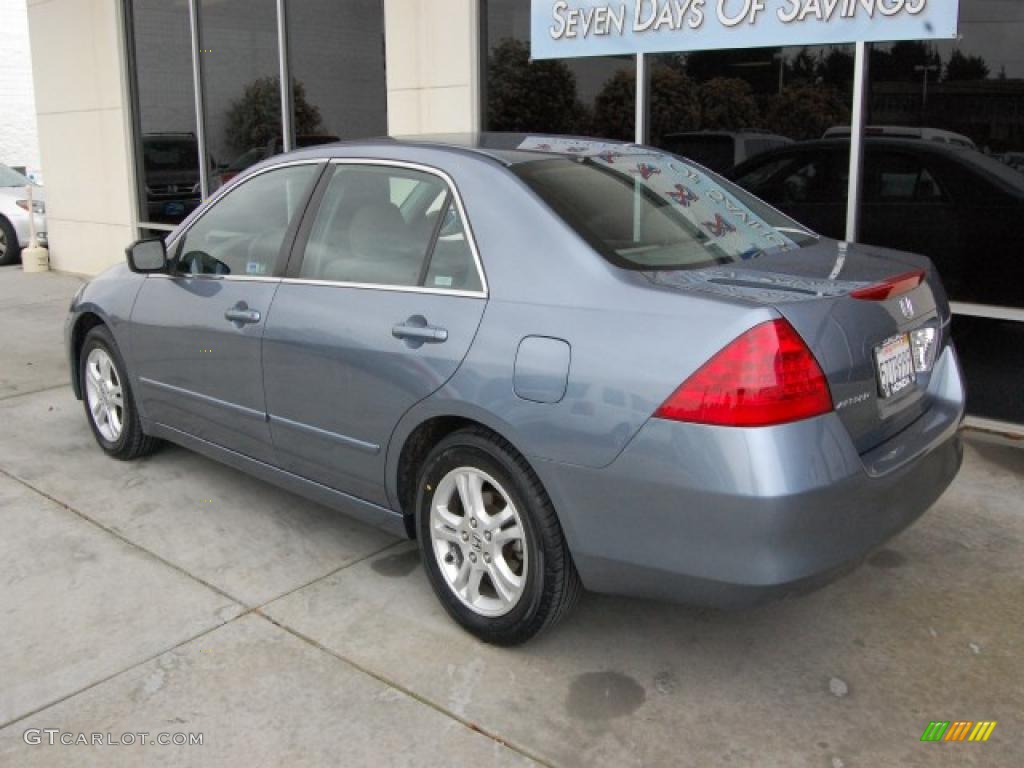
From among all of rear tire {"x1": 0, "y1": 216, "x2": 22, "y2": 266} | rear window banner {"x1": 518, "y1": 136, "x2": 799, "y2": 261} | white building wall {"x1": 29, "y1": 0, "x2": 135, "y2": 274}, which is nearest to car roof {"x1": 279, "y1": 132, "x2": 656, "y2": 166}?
rear window banner {"x1": 518, "y1": 136, "x2": 799, "y2": 261}

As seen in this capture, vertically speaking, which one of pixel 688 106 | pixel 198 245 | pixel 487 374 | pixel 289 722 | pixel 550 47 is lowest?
pixel 289 722

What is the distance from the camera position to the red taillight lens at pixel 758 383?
2668 mm

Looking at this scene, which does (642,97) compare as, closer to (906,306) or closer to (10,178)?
(906,306)

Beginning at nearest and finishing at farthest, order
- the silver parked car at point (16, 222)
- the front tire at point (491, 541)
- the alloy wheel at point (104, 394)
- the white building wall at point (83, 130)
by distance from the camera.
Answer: the front tire at point (491, 541)
the alloy wheel at point (104, 394)
the white building wall at point (83, 130)
the silver parked car at point (16, 222)

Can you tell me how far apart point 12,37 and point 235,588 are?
2491cm

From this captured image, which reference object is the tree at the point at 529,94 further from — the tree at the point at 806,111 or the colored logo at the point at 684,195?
the colored logo at the point at 684,195

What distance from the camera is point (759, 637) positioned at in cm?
350

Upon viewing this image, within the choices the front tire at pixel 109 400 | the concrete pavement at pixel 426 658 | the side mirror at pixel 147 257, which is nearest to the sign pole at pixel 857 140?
the concrete pavement at pixel 426 658

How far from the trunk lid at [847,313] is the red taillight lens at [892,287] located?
0.02 meters

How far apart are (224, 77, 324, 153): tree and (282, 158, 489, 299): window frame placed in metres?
5.63

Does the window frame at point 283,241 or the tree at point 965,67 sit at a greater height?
the tree at point 965,67

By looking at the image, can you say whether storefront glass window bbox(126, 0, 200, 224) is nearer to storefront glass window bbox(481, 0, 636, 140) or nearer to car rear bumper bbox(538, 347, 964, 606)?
storefront glass window bbox(481, 0, 636, 140)

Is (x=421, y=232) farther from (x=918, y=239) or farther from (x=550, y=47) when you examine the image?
(x=550, y=47)

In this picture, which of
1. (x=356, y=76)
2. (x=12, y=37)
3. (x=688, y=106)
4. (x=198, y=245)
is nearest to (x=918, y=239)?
(x=688, y=106)
